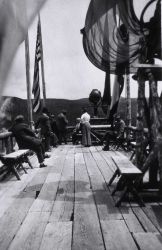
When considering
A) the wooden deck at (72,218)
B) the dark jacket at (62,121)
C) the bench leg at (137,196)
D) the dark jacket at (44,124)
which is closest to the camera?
the wooden deck at (72,218)

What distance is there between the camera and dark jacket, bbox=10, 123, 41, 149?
8.90m

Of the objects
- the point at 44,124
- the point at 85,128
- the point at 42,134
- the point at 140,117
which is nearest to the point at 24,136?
the point at 44,124

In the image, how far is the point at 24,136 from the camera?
9133 mm

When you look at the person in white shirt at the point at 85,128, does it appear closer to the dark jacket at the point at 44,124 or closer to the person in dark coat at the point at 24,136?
the dark jacket at the point at 44,124

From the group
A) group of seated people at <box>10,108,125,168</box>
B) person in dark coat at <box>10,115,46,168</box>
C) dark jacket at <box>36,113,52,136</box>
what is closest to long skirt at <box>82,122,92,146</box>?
group of seated people at <box>10,108,125,168</box>

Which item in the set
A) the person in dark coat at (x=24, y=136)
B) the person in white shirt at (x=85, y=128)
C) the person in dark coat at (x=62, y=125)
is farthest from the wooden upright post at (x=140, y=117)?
the person in dark coat at (x=62, y=125)

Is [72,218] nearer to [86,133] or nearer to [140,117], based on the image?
[140,117]

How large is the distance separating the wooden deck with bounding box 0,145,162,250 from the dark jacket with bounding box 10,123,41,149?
2.12 meters

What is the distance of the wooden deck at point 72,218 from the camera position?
329cm

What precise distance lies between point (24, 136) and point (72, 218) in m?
5.21

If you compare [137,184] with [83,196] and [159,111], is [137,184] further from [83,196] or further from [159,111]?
[159,111]

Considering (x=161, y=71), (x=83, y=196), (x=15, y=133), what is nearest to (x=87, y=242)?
(x=83, y=196)

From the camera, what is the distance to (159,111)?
4742 mm

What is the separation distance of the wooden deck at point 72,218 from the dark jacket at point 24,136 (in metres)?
2.12
